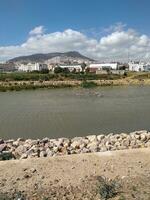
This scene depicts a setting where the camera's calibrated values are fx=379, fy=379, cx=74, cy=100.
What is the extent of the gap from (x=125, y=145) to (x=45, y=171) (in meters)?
5.21

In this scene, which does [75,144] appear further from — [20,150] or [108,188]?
Result: [108,188]

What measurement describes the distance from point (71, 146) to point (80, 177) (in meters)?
4.97

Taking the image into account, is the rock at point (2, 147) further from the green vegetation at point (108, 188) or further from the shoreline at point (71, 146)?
the green vegetation at point (108, 188)

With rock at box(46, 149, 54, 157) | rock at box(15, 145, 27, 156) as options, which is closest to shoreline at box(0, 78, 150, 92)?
rock at box(15, 145, 27, 156)

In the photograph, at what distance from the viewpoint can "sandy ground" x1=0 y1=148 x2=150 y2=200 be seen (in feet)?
22.3

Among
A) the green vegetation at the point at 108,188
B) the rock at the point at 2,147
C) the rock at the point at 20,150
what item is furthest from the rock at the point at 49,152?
the green vegetation at the point at 108,188

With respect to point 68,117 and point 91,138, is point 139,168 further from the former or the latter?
point 68,117

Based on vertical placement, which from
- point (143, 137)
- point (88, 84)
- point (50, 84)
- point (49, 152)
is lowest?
point (88, 84)

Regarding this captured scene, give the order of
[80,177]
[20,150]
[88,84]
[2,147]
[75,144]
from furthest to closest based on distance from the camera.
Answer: [88,84]
[75,144]
[2,147]
[20,150]
[80,177]

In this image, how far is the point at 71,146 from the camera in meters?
12.7

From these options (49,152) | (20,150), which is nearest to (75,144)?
(49,152)

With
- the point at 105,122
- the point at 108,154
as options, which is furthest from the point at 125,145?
the point at 105,122

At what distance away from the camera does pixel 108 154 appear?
9.29 meters

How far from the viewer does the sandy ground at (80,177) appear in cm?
679
